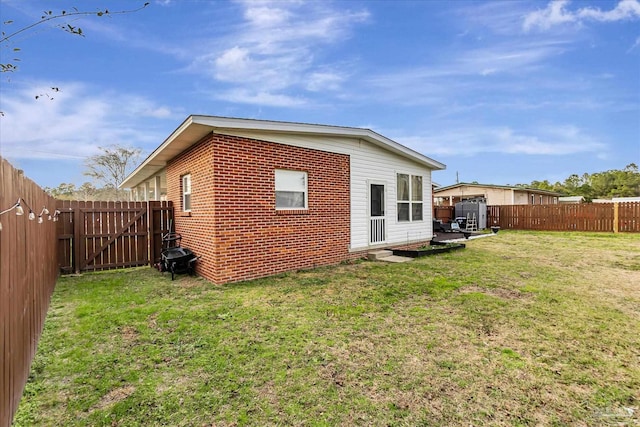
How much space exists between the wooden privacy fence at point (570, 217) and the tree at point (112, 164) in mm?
Result: 31175

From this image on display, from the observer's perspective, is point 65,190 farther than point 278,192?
Yes

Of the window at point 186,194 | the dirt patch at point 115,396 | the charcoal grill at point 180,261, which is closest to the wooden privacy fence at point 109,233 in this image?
the window at point 186,194

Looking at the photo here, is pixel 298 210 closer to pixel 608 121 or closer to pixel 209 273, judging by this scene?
pixel 209 273

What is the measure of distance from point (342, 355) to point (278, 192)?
467 cm

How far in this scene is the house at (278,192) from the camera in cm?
639

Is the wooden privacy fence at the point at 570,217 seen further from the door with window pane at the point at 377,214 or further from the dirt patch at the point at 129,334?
the dirt patch at the point at 129,334

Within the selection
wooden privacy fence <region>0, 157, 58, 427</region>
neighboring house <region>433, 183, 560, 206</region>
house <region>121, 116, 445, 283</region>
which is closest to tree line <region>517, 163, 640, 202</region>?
neighboring house <region>433, 183, 560, 206</region>

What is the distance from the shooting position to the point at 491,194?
23.1 m

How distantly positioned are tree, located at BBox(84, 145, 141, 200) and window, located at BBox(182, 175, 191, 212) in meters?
24.2

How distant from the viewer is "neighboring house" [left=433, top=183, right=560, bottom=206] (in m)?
22.4

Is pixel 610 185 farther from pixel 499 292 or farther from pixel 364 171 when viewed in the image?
pixel 499 292

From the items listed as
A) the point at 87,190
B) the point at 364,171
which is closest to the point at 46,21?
the point at 364,171

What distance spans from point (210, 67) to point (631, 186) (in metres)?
57.7

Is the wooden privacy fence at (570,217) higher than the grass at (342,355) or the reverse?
higher
